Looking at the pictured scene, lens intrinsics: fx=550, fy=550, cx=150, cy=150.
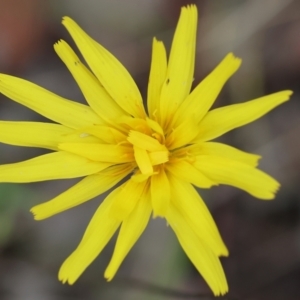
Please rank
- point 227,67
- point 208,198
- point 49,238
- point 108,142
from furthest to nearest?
1. point 49,238
2. point 208,198
3. point 108,142
4. point 227,67

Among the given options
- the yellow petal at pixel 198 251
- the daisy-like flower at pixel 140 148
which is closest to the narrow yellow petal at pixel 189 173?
the daisy-like flower at pixel 140 148

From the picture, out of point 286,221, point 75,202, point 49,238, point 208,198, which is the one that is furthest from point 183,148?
point 49,238

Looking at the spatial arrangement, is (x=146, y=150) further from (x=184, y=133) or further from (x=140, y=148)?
(x=184, y=133)

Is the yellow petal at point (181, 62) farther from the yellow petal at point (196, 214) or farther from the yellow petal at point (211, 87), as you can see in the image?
the yellow petal at point (196, 214)

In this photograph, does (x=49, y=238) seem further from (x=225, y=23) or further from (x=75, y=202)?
(x=225, y=23)

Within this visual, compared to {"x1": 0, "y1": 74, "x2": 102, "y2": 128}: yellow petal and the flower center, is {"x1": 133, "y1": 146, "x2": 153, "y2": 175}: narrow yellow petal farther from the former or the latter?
{"x1": 0, "y1": 74, "x2": 102, "y2": 128}: yellow petal

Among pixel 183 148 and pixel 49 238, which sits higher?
pixel 183 148

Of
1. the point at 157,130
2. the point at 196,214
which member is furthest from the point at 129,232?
the point at 157,130
